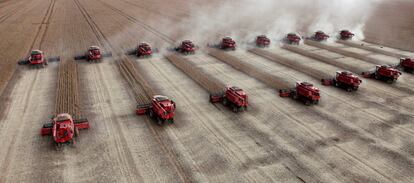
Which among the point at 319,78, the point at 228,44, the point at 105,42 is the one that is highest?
the point at 228,44

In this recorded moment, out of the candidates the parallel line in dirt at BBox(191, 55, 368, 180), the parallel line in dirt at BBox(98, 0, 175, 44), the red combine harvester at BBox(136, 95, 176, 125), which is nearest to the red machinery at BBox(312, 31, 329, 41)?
the parallel line in dirt at BBox(98, 0, 175, 44)

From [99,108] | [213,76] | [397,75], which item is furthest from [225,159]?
[397,75]

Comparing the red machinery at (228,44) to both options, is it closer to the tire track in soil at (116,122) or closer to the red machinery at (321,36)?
the red machinery at (321,36)

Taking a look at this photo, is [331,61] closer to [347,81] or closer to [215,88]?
[347,81]

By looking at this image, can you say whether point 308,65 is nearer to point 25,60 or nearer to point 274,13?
point 25,60

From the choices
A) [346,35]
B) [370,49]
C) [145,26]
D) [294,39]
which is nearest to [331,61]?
[294,39]

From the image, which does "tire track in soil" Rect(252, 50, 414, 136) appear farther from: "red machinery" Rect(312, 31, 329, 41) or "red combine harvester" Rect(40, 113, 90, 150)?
"red combine harvester" Rect(40, 113, 90, 150)
